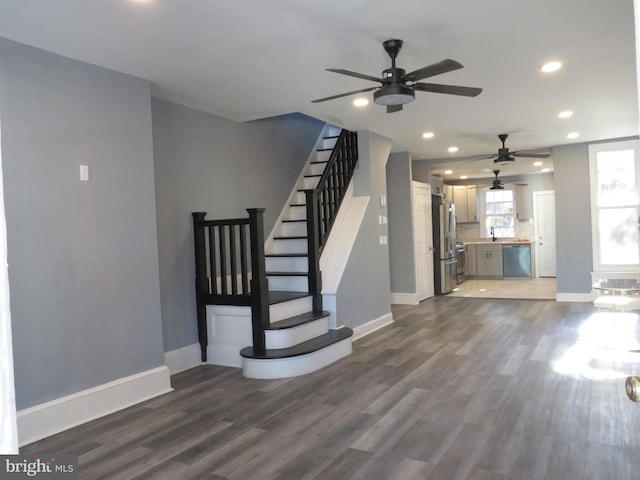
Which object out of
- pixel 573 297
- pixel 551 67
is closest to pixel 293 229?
pixel 551 67

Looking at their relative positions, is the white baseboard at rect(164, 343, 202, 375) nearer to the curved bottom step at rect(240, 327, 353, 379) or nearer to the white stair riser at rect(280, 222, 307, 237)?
the curved bottom step at rect(240, 327, 353, 379)

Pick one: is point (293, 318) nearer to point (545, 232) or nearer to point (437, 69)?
point (437, 69)

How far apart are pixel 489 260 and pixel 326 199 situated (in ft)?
22.8

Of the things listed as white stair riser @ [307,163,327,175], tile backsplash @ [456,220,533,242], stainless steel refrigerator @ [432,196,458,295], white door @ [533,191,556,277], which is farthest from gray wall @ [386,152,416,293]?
white door @ [533,191,556,277]

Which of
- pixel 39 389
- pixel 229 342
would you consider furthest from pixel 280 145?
pixel 39 389

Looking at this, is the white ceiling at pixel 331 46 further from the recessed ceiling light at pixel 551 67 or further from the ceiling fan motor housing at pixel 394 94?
the ceiling fan motor housing at pixel 394 94

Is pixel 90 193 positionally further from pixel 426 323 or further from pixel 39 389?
pixel 426 323

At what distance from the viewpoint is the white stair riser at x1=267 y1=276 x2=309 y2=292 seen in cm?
541

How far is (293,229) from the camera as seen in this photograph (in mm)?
6191

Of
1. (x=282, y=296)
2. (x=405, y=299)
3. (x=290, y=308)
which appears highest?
(x=282, y=296)

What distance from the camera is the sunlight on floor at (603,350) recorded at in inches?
164

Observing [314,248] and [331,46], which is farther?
[314,248]

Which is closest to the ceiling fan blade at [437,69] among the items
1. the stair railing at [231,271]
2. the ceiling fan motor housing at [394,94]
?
the ceiling fan motor housing at [394,94]

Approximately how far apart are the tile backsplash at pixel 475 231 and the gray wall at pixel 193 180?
7.73 meters
